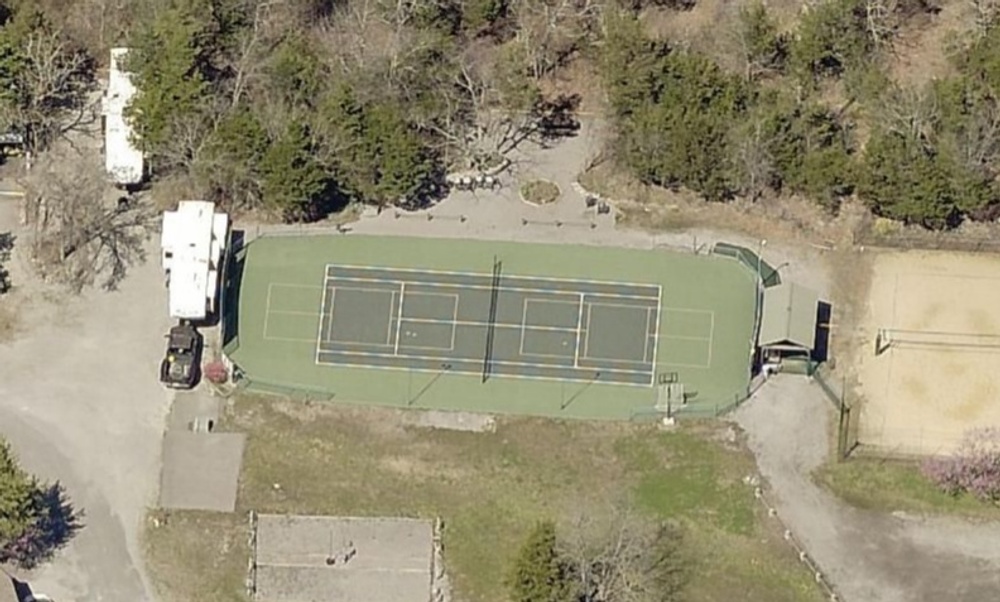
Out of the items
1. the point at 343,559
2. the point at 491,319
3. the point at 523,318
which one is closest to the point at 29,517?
the point at 343,559

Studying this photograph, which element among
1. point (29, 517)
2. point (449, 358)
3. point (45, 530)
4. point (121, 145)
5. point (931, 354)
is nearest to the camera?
point (29, 517)

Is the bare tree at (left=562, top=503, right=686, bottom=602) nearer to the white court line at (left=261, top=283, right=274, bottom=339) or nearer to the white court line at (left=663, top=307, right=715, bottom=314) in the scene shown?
the white court line at (left=663, top=307, right=715, bottom=314)

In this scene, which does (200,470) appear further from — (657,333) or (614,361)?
(657,333)

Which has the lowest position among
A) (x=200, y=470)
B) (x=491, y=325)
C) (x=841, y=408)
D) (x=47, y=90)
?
(x=200, y=470)

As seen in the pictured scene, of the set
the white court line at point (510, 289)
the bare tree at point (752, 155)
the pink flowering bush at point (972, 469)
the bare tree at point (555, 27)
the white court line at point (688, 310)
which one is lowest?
the pink flowering bush at point (972, 469)

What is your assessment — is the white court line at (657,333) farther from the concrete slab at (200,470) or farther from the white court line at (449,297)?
the concrete slab at (200,470)

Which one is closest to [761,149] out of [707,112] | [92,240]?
[707,112]

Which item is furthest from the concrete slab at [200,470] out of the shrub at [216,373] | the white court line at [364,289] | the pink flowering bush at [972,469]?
the pink flowering bush at [972,469]
